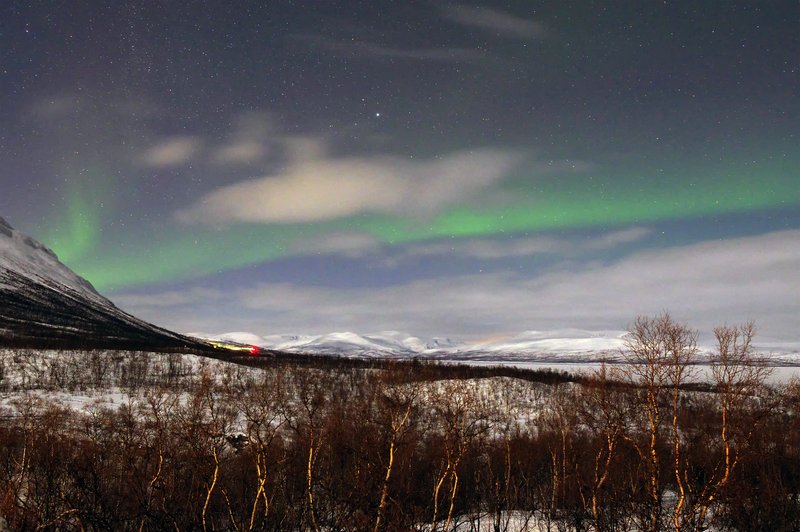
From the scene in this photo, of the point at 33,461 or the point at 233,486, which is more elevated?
the point at 33,461

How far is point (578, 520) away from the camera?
1169 inches

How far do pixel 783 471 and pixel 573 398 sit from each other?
41289 millimetres

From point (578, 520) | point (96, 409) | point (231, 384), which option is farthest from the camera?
point (231, 384)

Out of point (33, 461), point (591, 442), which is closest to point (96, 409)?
point (33, 461)

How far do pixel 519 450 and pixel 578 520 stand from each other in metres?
28.8

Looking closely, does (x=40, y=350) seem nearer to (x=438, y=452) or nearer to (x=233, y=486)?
(x=233, y=486)

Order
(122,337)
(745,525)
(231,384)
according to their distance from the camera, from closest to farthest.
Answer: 1. (745,525)
2. (231,384)
3. (122,337)

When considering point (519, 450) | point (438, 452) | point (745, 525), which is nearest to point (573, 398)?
point (519, 450)

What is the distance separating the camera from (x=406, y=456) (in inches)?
1710

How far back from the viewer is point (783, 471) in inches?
2063

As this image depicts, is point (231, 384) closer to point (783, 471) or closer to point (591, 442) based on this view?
point (591, 442)

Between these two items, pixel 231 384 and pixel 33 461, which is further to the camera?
pixel 231 384

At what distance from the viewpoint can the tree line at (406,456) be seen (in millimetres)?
20953

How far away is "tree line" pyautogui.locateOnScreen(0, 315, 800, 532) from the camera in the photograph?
21.0 metres
